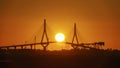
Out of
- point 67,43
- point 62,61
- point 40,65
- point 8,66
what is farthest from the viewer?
point 67,43

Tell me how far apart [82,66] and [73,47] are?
97762mm

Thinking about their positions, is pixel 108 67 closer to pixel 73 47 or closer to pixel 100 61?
pixel 100 61

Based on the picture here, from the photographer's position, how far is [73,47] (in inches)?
7352

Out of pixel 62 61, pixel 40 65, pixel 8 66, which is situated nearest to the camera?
pixel 8 66

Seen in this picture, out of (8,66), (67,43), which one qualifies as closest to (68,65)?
(8,66)

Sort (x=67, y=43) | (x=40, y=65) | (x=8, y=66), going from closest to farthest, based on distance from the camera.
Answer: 1. (x=8, y=66)
2. (x=40, y=65)
3. (x=67, y=43)

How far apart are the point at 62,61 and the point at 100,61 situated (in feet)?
30.9

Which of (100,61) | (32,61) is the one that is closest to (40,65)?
(32,61)

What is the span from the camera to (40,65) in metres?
85.2

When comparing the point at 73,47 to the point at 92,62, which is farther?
the point at 73,47

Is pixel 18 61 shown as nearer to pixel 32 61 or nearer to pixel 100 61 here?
pixel 32 61

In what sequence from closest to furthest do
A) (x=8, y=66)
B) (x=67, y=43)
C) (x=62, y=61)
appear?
(x=8, y=66), (x=62, y=61), (x=67, y=43)

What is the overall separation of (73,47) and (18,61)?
10122cm

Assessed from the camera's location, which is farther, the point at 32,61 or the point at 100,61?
the point at 100,61
